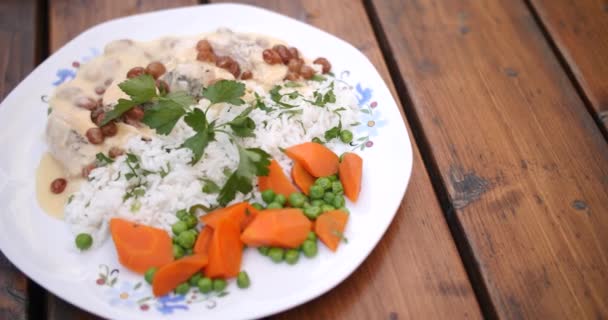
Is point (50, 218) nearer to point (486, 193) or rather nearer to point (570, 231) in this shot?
point (486, 193)

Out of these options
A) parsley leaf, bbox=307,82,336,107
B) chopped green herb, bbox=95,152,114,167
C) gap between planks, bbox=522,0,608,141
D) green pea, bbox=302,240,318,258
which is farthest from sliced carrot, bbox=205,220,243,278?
gap between planks, bbox=522,0,608,141

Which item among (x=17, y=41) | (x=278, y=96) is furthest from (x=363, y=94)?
(x=17, y=41)

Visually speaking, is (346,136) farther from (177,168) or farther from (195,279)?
(195,279)

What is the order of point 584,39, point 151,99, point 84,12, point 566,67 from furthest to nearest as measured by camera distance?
point 84,12, point 584,39, point 566,67, point 151,99

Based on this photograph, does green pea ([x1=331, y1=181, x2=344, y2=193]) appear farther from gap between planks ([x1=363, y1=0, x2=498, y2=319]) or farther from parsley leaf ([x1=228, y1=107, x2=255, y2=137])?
gap between planks ([x1=363, y1=0, x2=498, y2=319])

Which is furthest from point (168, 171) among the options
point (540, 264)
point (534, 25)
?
point (534, 25)

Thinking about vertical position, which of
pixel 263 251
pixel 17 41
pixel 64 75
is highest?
pixel 17 41
